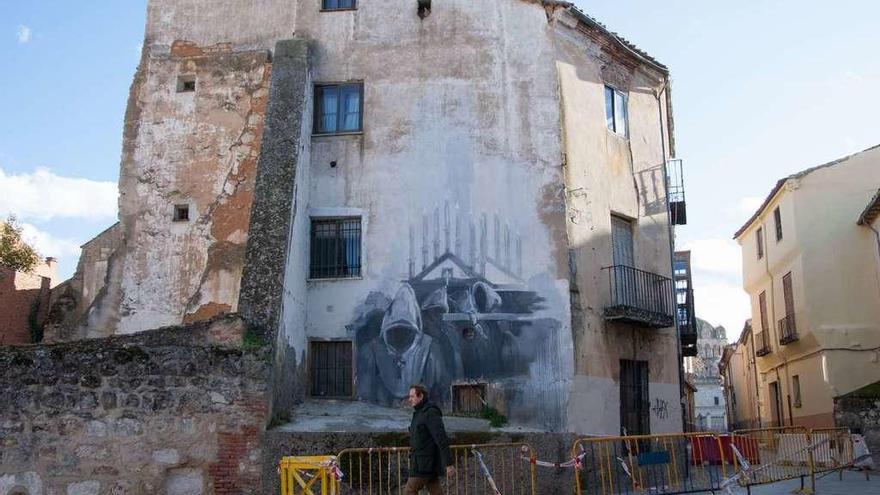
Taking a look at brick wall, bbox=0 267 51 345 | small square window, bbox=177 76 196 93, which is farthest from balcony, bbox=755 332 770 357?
brick wall, bbox=0 267 51 345

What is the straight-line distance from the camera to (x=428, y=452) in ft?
32.8

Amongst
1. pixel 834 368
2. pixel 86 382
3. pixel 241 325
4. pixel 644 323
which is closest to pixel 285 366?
pixel 241 325

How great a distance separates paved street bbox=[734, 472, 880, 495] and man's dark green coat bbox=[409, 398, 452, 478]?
23.9ft

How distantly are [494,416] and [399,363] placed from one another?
1955 millimetres

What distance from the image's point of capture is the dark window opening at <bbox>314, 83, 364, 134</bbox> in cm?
1694

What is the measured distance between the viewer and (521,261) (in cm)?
1603

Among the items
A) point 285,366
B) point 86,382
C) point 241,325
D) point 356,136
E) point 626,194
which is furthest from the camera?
point 626,194

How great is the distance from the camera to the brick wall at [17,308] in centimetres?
2047

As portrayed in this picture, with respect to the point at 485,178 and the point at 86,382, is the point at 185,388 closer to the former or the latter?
the point at 86,382

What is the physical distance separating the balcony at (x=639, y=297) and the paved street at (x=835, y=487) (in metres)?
3.67

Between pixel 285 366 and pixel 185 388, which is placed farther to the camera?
pixel 285 366

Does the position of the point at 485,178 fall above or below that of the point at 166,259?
above

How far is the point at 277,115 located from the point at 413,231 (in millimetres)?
3275

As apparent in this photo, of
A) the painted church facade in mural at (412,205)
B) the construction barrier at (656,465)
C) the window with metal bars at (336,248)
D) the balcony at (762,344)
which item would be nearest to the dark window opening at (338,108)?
the painted church facade in mural at (412,205)
